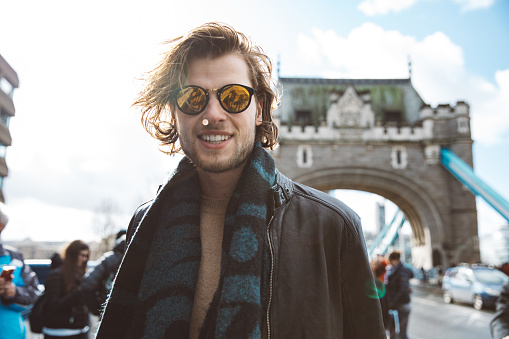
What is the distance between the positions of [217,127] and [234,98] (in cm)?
11

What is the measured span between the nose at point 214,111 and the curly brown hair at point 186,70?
14 centimetres

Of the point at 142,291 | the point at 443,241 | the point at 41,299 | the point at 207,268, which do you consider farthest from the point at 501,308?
the point at 443,241

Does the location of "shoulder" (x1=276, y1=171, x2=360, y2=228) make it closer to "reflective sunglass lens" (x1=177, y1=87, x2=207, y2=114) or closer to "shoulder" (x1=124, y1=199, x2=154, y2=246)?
"reflective sunglass lens" (x1=177, y1=87, x2=207, y2=114)

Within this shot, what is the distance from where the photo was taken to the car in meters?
9.01

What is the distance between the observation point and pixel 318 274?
107cm

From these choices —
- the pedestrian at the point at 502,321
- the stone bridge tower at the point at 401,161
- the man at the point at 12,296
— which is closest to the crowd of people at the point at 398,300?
the pedestrian at the point at 502,321

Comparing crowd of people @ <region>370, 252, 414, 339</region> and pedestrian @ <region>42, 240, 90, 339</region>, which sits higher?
pedestrian @ <region>42, 240, 90, 339</region>

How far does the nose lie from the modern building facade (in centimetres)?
158

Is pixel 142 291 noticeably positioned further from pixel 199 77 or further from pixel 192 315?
pixel 199 77

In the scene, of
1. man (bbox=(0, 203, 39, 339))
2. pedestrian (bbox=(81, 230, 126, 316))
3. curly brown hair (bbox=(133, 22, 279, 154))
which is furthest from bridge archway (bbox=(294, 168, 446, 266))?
curly brown hair (bbox=(133, 22, 279, 154))

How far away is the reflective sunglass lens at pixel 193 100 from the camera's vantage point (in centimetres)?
129

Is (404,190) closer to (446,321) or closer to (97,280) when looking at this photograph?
(446,321)

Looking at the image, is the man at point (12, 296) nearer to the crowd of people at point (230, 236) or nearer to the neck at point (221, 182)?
the crowd of people at point (230, 236)

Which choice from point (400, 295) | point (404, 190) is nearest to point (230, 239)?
point (400, 295)
